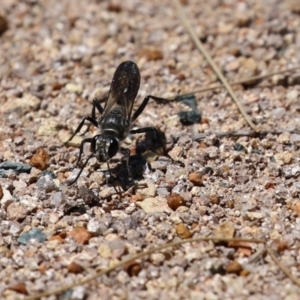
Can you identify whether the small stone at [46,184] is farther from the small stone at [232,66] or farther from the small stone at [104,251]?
the small stone at [232,66]

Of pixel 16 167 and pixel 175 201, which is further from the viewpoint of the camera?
pixel 16 167

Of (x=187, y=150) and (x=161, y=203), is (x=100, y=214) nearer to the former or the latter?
(x=161, y=203)

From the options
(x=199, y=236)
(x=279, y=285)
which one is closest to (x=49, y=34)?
(x=199, y=236)

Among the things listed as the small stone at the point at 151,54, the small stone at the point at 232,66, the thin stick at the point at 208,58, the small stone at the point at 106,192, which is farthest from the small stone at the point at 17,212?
the small stone at the point at 232,66

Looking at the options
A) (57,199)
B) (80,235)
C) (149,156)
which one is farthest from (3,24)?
(80,235)

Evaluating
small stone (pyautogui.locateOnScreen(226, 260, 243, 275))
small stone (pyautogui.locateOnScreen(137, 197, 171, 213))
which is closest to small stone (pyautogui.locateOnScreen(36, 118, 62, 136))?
small stone (pyautogui.locateOnScreen(137, 197, 171, 213))

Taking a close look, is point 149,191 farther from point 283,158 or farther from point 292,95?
point 292,95
